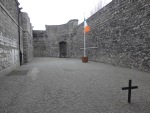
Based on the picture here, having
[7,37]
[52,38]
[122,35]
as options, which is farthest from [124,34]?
[52,38]

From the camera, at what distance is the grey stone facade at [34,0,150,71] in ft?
18.7

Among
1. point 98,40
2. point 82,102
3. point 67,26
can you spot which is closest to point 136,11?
point 98,40

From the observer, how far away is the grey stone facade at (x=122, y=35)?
5691 millimetres

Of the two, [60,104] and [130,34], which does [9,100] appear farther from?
[130,34]

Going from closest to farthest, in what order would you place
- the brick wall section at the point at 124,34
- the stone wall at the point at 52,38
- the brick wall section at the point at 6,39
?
1. the brick wall section at the point at 6,39
2. the brick wall section at the point at 124,34
3. the stone wall at the point at 52,38

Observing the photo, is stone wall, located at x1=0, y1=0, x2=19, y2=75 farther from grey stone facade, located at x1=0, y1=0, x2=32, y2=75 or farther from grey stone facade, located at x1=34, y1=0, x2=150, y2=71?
grey stone facade, located at x1=34, y1=0, x2=150, y2=71

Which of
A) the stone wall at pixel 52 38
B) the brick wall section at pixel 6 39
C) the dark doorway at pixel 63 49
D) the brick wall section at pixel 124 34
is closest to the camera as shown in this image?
the brick wall section at pixel 6 39

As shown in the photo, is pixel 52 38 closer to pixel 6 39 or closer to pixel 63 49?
pixel 63 49

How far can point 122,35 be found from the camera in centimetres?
715

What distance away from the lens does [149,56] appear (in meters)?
5.40

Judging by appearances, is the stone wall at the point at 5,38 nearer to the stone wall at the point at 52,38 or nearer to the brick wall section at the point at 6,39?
the brick wall section at the point at 6,39

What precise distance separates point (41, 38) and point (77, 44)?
7.76 meters

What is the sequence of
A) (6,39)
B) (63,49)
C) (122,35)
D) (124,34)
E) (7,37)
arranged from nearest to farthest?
(6,39), (7,37), (124,34), (122,35), (63,49)

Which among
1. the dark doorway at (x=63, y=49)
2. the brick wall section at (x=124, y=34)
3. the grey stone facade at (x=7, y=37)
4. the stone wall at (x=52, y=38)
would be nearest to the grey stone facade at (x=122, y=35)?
the brick wall section at (x=124, y=34)
